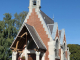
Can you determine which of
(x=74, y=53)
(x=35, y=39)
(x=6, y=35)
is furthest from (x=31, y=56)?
(x=74, y=53)

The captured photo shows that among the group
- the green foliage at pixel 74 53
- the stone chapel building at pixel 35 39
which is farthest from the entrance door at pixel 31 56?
the green foliage at pixel 74 53

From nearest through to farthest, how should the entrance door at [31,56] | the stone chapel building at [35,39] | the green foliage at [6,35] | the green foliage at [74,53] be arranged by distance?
the stone chapel building at [35,39] < the entrance door at [31,56] < the green foliage at [6,35] < the green foliage at [74,53]

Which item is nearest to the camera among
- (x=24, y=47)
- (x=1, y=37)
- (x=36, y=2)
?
(x=24, y=47)

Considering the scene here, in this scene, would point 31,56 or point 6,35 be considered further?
point 6,35

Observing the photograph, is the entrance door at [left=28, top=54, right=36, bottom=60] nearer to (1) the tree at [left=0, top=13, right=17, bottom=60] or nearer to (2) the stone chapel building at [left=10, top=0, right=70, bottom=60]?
(2) the stone chapel building at [left=10, top=0, right=70, bottom=60]

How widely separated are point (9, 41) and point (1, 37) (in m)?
1.59

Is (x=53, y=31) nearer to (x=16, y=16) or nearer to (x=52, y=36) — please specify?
(x=52, y=36)

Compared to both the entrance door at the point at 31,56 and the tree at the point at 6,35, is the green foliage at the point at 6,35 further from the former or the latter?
the entrance door at the point at 31,56

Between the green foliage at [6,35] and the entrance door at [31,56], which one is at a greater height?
the green foliage at [6,35]

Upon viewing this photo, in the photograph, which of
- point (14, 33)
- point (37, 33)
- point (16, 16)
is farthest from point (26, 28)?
point (16, 16)

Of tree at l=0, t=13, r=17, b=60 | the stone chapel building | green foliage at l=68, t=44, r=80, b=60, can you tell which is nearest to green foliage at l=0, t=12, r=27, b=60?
tree at l=0, t=13, r=17, b=60

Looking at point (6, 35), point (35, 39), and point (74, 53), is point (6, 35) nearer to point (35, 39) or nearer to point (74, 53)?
point (35, 39)

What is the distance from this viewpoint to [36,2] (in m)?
18.2

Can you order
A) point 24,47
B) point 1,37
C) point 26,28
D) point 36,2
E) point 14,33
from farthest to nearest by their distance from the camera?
point 14,33 → point 1,37 → point 36,2 → point 24,47 → point 26,28
